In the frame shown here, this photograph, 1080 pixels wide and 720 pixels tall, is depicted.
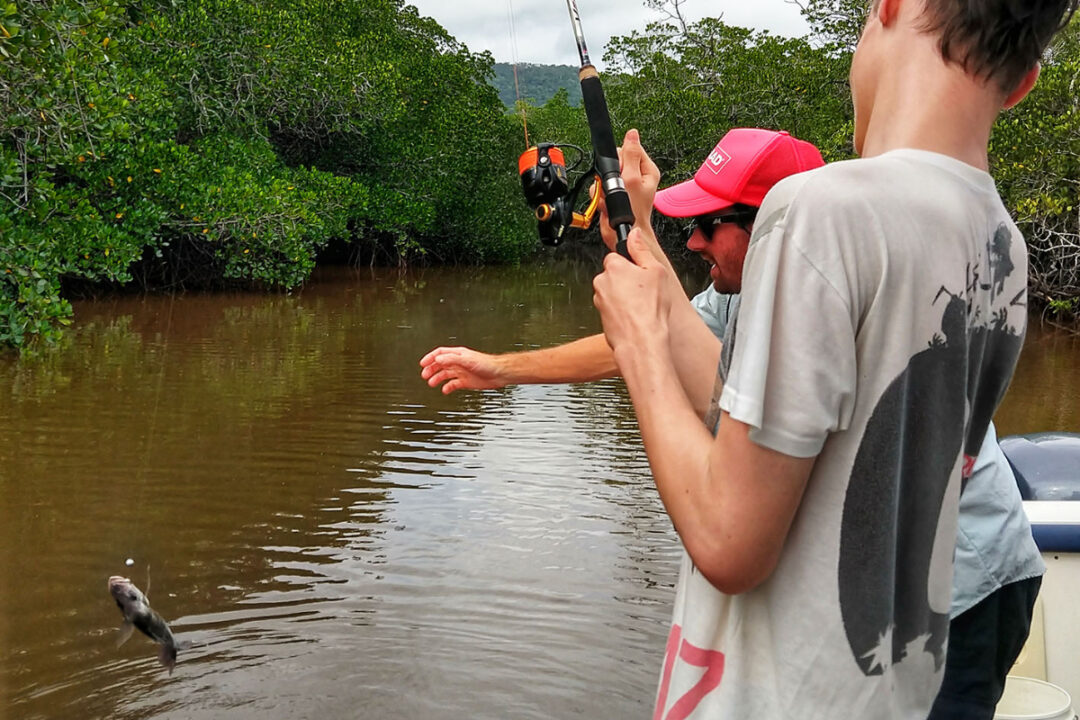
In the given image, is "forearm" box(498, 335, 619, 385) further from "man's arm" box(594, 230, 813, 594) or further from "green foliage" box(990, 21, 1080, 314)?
"green foliage" box(990, 21, 1080, 314)

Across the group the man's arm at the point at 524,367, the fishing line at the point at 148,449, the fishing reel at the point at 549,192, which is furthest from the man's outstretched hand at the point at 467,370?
the fishing line at the point at 148,449

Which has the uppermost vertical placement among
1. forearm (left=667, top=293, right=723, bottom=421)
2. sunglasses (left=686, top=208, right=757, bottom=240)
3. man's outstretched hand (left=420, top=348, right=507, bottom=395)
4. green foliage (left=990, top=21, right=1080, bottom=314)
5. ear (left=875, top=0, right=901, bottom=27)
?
green foliage (left=990, top=21, right=1080, bottom=314)

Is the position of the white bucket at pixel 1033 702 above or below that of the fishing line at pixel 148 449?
above

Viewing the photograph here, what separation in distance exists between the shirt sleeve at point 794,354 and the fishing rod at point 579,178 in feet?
2.26

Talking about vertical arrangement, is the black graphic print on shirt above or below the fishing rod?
below

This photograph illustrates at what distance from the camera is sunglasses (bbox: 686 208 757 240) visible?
2150 mm

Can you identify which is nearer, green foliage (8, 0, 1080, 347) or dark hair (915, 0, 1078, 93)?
dark hair (915, 0, 1078, 93)

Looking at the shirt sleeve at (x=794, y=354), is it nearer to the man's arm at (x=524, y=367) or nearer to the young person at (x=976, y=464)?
the young person at (x=976, y=464)

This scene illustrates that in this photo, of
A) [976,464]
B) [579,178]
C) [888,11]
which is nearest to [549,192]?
[579,178]

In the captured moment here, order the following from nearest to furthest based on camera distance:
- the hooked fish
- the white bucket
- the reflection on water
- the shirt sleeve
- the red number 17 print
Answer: the shirt sleeve → the red number 17 print → the white bucket → the hooked fish → the reflection on water

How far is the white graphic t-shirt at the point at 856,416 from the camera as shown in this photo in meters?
1.04

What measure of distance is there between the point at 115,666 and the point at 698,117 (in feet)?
77.5

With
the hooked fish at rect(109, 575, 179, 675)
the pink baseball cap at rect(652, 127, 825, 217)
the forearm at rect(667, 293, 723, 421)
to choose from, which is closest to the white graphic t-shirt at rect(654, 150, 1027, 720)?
the forearm at rect(667, 293, 723, 421)

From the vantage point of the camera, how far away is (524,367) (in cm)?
212
